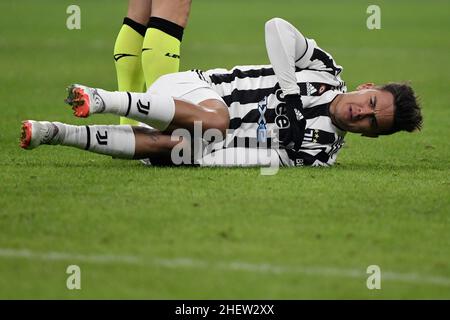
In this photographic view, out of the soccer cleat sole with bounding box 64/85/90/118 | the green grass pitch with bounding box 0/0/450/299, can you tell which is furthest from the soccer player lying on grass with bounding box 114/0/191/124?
the soccer cleat sole with bounding box 64/85/90/118

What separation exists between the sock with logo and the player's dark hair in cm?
162

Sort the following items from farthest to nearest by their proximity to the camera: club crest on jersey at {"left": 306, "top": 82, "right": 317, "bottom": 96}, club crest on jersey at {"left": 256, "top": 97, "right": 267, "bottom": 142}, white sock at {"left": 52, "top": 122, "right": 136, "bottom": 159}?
club crest on jersey at {"left": 306, "top": 82, "right": 317, "bottom": 96} < club crest on jersey at {"left": 256, "top": 97, "right": 267, "bottom": 142} < white sock at {"left": 52, "top": 122, "right": 136, "bottom": 159}

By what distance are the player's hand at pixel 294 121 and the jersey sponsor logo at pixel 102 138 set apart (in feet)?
4.01

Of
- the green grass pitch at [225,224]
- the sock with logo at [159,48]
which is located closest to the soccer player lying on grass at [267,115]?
the green grass pitch at [225,224]

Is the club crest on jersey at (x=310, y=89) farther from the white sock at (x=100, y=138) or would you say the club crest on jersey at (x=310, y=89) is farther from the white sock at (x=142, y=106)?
the white sock at (x=100, y=138)

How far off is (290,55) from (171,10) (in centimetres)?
110

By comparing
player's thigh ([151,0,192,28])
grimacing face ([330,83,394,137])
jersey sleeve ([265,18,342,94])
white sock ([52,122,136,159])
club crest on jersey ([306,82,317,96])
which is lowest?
white sock ([52,122,136,159])

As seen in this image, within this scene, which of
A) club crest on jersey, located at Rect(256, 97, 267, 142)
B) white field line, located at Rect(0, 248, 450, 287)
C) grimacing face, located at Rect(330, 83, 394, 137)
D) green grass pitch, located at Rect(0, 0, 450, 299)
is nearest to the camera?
green grass pitch, located at Rect(0, 0, 450, 299)

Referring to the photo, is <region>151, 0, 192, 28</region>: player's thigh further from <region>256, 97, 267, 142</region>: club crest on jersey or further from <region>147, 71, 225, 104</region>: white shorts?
<region>256, 97, 267, 142</region>: club crest on jersey

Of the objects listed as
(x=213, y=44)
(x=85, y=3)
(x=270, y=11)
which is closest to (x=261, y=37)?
(x=213, y=44)

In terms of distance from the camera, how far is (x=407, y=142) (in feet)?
32.0

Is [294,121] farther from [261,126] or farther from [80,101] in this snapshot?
[80,101]

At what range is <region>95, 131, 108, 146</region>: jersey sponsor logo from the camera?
24.5 feet
